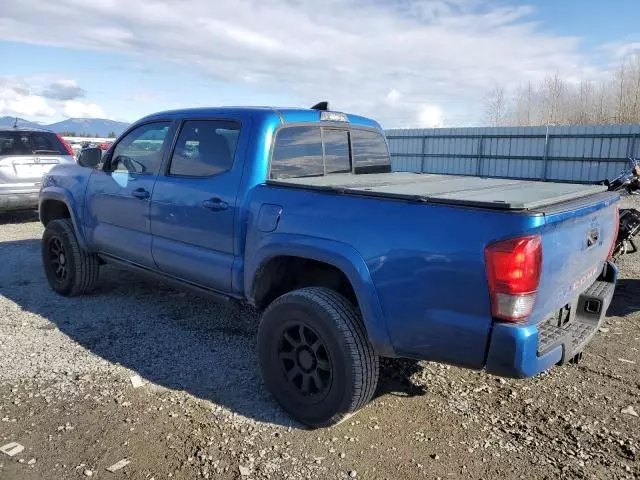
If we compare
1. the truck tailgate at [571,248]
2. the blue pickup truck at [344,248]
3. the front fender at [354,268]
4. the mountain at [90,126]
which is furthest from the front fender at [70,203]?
the mountain at [90,126]

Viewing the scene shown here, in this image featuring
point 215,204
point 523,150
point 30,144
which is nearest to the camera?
point 215,204

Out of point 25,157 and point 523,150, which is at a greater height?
point 523,150

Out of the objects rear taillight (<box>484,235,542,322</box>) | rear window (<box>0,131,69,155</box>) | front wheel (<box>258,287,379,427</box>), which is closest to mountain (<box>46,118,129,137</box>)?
rear window (<box>0,131,69,155</box>)

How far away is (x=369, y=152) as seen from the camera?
4766 mm

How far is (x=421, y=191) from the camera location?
2.96m

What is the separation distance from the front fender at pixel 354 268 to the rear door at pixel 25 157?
24.7ft

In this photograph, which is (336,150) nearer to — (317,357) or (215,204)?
(215,204)

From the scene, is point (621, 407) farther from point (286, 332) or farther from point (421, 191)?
point (286, 332)

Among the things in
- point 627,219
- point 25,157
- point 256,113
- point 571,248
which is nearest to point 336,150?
point 256,113

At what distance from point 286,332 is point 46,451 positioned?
1.47 meters

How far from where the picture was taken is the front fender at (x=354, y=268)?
284 centimetres

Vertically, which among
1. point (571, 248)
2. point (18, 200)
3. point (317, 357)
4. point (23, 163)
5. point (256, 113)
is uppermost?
point (256, 113)

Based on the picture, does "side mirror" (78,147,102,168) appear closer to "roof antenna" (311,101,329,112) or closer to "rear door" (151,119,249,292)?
"rear door" (151,119,249,292)

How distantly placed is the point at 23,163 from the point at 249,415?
7.84m
